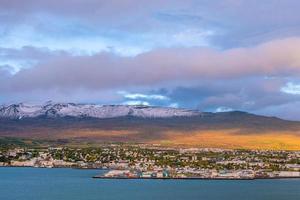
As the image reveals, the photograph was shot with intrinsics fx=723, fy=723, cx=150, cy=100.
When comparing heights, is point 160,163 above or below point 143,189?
above

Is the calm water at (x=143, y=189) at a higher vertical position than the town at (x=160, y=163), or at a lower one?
lower

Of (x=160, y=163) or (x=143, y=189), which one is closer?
(x=143, y=189)

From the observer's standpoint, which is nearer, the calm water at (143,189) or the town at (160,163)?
the calm water at (143,189)

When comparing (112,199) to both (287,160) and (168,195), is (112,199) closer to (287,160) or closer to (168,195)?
(168,195)

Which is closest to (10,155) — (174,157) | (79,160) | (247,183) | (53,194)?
(79,160)
